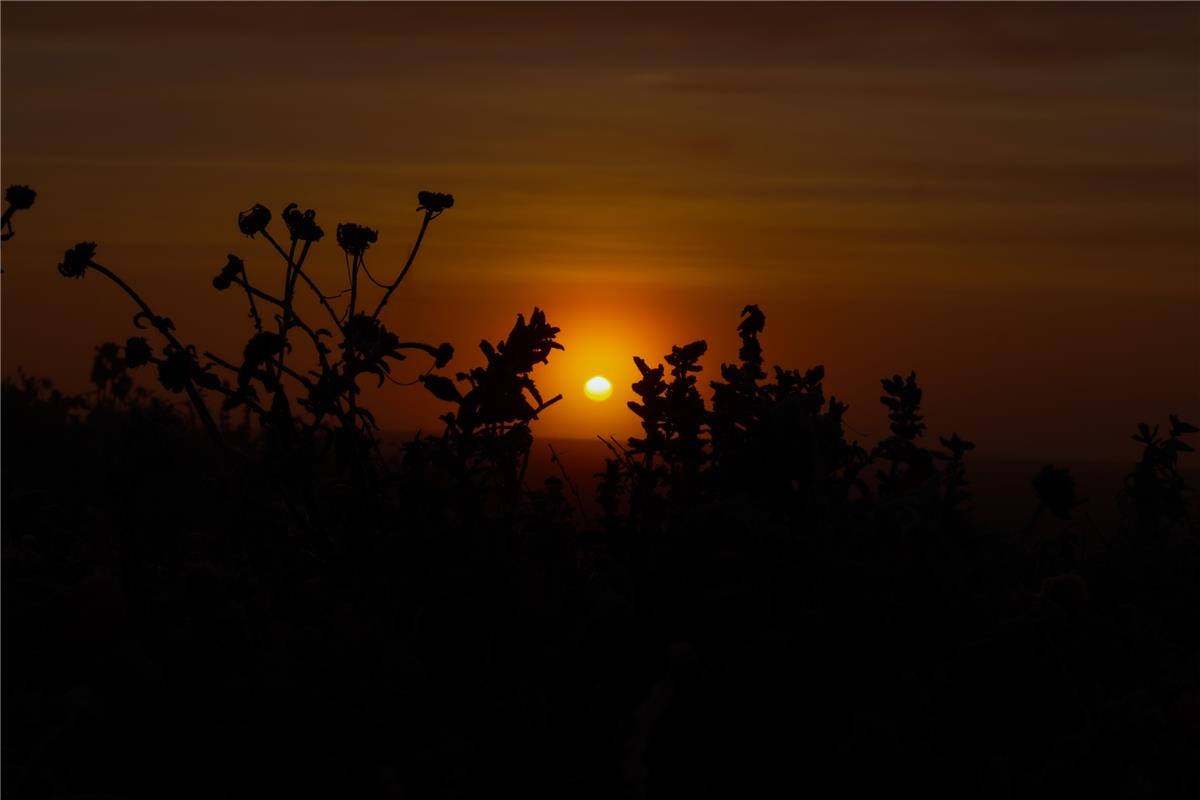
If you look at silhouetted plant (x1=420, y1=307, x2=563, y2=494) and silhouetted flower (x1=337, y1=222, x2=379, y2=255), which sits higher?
silhouetted flower (x1=337, y1=222, x2=379, y2=255)

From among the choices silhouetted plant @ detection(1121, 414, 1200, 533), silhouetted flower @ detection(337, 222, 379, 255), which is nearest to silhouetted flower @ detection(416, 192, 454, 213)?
silhouetted flower @ detection(337, 222, 379, 255)

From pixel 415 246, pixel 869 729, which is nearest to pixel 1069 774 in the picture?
pixel 869 729

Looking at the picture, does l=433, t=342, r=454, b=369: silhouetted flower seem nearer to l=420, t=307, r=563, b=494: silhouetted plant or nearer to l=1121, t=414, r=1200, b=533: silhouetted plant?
l=420, t=307, r=563, b=494: silhouetted plant

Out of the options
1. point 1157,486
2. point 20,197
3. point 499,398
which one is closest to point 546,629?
point 499,398

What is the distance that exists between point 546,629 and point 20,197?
6.47 ft

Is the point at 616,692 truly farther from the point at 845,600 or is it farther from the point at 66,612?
the point at 66,612

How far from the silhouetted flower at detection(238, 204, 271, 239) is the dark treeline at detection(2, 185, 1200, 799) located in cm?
2

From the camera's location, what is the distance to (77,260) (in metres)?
4.35

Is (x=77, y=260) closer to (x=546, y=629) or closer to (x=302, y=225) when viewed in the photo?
(x=302, y=225)

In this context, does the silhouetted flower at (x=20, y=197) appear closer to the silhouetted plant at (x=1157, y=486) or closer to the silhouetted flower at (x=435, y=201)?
the silhouetted flower at (x=435, y=201)

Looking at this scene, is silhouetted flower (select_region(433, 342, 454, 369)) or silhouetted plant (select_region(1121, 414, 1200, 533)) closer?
silhouetted flower (select_region(433, 342, 454, 369))

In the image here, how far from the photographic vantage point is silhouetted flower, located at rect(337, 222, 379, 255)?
4.71 metres

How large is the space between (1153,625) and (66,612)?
3285 mm

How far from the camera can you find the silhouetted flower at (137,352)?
4.21 metres
